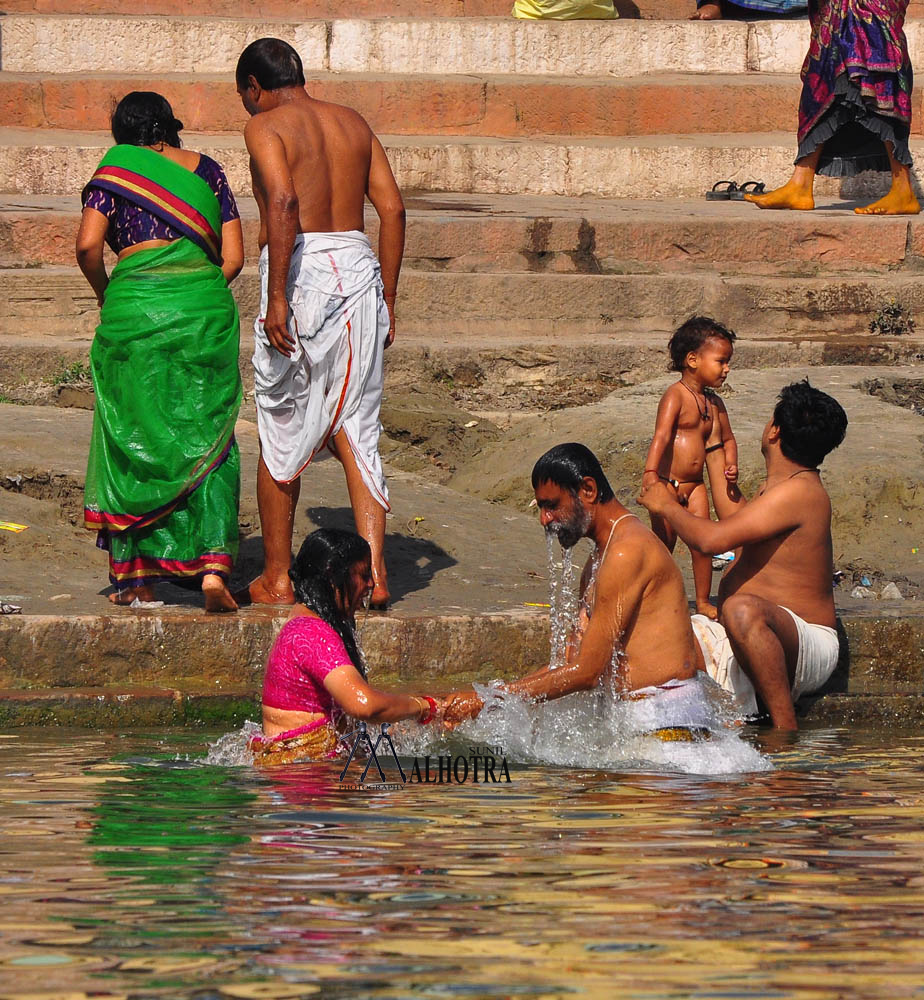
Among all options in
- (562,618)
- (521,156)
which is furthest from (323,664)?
(521,156)

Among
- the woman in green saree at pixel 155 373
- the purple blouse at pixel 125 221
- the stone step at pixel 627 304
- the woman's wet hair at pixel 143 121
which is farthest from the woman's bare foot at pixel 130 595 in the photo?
the stone step at pixel 627 304

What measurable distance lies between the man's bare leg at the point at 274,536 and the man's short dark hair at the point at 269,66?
4.38 feet

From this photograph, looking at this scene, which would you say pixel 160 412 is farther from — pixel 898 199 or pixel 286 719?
pixel 898 199

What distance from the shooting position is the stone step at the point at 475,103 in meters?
13.1

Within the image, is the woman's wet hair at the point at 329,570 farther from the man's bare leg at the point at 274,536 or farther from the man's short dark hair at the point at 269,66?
the man's short dark hair at the point at 269,66

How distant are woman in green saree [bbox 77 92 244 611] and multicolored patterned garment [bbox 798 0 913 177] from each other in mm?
6505

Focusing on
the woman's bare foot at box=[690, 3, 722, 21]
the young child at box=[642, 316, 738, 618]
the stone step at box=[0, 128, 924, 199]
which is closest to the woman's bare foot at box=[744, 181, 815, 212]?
the stone step at box=[0, 128, 924, 199]

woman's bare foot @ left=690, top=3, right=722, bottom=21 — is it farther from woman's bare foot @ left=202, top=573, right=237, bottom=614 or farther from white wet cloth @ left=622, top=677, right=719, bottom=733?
white wet cloth @ left=622, top=677, right=719, bottom=733

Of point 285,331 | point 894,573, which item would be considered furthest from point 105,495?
point 894,573

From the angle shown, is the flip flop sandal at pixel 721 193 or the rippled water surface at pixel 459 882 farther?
the flip flop sandal at pixel 721 193

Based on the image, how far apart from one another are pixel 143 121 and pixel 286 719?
2.35m

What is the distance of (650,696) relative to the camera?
17.7 feet

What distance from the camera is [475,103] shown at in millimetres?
13531

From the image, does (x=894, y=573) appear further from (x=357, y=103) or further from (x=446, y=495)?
(x=357, y=103)
